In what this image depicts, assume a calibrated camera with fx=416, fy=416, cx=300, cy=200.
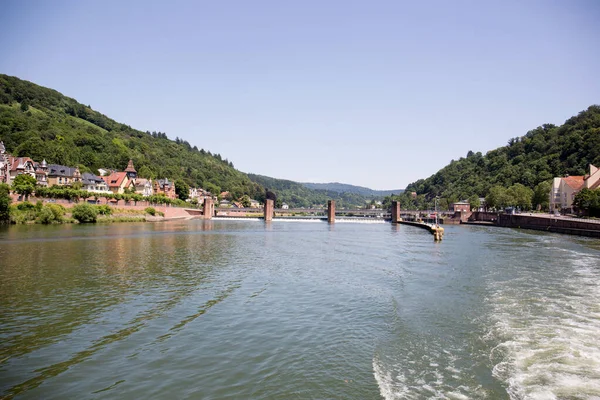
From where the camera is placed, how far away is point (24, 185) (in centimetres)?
7375

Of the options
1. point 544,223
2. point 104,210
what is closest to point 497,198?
point 544,223

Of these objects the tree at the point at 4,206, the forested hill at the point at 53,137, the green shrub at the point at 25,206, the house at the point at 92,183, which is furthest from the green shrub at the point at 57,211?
the forested hill at the point at 53,137

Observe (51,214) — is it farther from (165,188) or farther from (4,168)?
(165,188)

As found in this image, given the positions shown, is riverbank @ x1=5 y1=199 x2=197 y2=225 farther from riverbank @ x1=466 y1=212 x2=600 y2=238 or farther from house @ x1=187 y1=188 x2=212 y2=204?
riverbank @ x1=466 y1=212 x2=600 y2=238

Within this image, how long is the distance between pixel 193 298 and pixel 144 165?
516 feet

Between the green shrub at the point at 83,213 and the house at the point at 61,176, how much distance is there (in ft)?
95.9

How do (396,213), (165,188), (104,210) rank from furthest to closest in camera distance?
1. (165,188)
2. (396,213)
3. (104,210)

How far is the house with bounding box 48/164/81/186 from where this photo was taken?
99812mm

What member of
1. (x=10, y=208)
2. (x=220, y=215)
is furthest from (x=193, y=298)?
(x=220, y=215)

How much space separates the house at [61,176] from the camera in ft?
327

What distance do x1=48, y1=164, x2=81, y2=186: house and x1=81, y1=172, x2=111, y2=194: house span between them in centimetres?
145

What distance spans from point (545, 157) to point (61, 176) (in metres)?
150

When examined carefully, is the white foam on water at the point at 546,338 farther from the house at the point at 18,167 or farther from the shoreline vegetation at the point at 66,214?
the house at the point at 18,167

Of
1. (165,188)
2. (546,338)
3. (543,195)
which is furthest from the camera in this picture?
(165,188)
